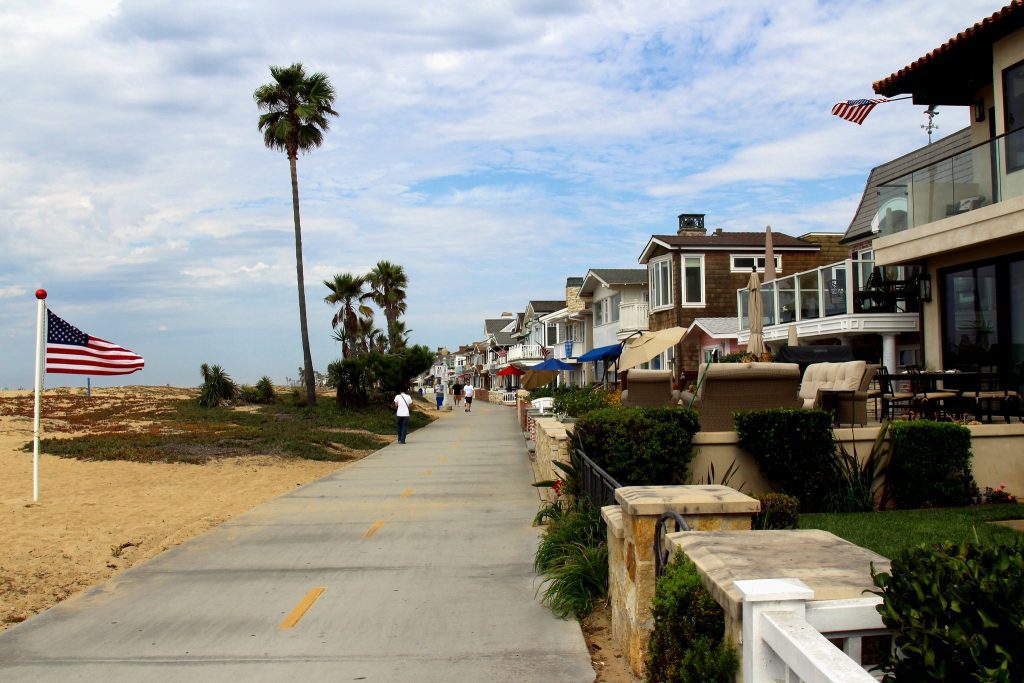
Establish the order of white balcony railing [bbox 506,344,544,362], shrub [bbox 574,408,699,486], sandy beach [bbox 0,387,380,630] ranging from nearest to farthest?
sandy beach [bbox 0,387,380,630], shrub [bbox 574,408,699,486], white balcony railing [bbox 506,344,544,362]

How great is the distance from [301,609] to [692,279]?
3065 cm

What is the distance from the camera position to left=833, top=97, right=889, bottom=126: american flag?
17.8 meters

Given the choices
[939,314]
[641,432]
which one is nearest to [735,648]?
[641,432]

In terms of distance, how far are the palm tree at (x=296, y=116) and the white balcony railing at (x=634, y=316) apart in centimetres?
1547

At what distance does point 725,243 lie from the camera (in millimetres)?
36688

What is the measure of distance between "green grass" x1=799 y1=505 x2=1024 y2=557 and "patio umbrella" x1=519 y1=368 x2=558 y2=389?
4453 cm

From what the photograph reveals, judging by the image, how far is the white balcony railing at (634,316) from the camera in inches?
1778

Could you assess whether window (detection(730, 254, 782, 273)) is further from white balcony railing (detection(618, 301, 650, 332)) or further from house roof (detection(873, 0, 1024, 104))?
house roof (detection(873, 0, 1024, 104))

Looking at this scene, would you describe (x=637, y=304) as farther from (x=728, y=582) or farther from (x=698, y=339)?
(x=728, y=582)

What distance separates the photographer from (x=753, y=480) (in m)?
10.3

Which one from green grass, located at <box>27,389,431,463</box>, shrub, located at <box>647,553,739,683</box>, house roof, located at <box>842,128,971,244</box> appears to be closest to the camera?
shrub, located at <box>647,553,739,683</box>

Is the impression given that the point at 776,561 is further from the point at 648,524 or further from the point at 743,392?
the point at 743,392

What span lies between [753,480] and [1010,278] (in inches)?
258

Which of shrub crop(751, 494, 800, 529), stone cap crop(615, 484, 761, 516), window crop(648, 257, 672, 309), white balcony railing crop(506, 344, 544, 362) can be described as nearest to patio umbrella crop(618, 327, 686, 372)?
shrub crop(751, 494, 800, 529)
